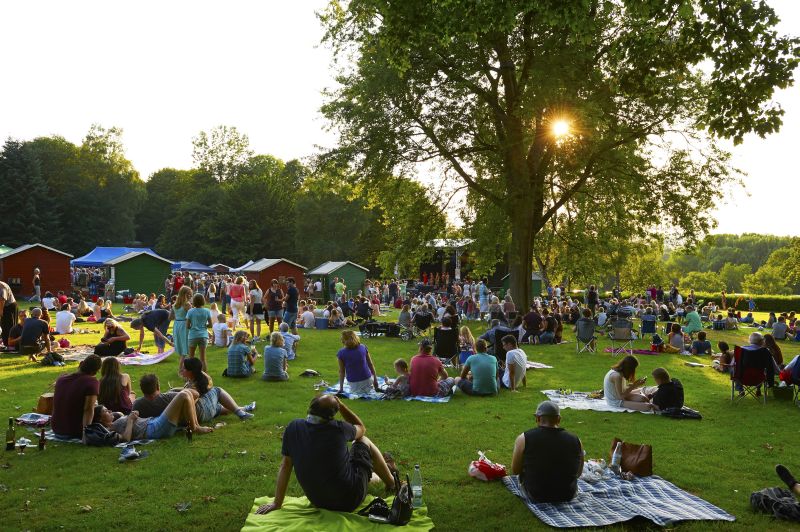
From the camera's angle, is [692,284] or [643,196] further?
[692,284]

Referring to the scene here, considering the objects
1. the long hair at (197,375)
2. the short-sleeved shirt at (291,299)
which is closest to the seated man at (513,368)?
the long hair at (197,375)

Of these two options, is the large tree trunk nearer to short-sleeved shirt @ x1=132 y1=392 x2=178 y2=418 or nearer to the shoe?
short-sleeved shirt @ x1=132 y1=392 x2=178 y2=418

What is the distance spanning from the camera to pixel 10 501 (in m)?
5.61

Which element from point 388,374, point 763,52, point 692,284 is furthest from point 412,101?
point 692,284

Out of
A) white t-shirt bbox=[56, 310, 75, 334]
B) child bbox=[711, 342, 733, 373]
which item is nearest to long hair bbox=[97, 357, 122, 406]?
white t-shirt bbox=[56, 310, 75, 334]

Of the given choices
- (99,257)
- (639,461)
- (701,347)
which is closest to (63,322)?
(639,461)

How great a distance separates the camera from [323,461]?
16.4ft

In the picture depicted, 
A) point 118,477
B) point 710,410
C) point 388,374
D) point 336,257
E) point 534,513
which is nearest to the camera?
point 534,513

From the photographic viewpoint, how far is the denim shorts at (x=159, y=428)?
7.64 meters

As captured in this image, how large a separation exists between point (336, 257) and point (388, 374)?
4362cm

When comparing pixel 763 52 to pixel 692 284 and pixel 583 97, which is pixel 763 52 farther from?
pixel 692 284

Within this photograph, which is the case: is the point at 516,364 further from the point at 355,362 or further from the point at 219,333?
the point at 219,333

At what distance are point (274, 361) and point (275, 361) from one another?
19 millimetres

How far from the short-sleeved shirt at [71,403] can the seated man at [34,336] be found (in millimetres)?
6917
